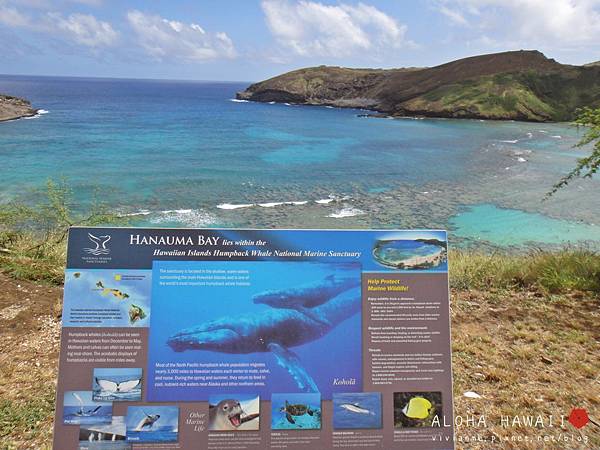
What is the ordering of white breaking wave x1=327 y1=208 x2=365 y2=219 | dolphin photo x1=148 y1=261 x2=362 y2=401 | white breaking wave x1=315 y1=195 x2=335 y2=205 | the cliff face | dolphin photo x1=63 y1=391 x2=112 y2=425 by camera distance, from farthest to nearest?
the cliff face → white breaking wave x1=315 y1=195 x2=335 y2=205 → white breaking wave x1=327 y1=208 x2=365 y2=219 → dolphin photo x1=148 y1=261 x2=362 y2=401 → dolphin photo x1=63 y1=391 x2=112 y2=425

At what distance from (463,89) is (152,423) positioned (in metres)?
91.0

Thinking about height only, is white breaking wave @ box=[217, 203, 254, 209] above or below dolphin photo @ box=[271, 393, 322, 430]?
below

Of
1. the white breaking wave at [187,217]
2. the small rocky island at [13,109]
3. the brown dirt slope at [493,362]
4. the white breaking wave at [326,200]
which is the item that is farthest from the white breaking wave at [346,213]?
the small rocky island at [13,109]

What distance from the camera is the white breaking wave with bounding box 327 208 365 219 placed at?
868 inches

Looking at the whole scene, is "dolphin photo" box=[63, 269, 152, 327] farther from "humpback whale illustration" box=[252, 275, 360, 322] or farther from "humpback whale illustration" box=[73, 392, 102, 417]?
"humpback whale illustration" box=[252, 275, 360, 322]

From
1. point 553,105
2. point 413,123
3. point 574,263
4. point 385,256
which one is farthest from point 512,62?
point 385,256

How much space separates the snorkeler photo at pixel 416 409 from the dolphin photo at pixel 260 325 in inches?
12.8

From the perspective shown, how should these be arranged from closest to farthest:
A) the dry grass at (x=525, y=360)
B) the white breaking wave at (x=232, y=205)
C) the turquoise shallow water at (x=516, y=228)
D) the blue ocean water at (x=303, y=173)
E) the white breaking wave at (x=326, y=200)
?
the dry grass at (x=525, y=360) → the turquoise shallow water at (x=516, y=228) → the blue ocean water at (x=303, y=173) → the white breaking wave at (x=232, y=205) → the white breaking wave at (x=326, y=200)

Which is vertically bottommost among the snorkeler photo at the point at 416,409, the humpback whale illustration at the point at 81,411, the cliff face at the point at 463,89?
the snorkeler photo at the point at 416,409

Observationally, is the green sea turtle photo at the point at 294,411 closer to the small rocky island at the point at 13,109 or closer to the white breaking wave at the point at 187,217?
the white breaking wave at the point at 187,217

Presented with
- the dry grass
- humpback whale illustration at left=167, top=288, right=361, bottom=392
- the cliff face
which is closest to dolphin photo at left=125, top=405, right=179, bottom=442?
humpback whale illustration at left=167, top=288, right=361, bottom=392

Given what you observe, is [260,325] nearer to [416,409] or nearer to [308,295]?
[308,295]

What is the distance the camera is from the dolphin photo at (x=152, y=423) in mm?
3156

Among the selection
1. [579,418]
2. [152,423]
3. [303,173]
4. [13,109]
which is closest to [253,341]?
[152,423]
